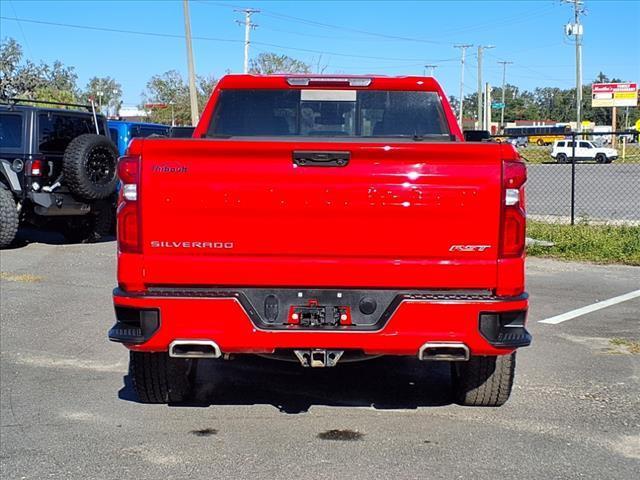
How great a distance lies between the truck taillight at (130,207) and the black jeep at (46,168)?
8.00 meters

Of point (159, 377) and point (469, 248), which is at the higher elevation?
point (469, 248)

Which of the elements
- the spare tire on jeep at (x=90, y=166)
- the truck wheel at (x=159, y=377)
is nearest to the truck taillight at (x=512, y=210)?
the truck wheel at (x=159, y=377)

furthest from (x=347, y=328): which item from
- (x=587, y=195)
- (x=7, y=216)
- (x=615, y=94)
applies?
(x=615, y=94)

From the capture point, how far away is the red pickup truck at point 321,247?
404 cm

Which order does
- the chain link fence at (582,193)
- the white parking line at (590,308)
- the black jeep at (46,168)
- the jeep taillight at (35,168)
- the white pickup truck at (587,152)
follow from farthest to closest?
the white pickup truck at (587,152)
the chain link fence at (582,193)
the jeep taillight at (35,168)
the black jeep at (46,168)
the white parking line at (590,308)

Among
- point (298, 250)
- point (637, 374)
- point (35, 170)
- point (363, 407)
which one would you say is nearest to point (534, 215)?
point (35, 170)

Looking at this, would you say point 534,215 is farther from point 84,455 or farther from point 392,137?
point 84,455

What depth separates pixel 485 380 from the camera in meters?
5.00

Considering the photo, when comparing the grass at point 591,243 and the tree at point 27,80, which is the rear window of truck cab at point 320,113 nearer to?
the grass at point 591,243

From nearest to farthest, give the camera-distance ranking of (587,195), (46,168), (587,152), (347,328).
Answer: (347,328) < (46,168) < (587,195) < (587,152)

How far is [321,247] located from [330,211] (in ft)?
0.62

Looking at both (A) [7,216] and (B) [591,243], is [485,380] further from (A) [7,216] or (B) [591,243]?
(A) [7,216]

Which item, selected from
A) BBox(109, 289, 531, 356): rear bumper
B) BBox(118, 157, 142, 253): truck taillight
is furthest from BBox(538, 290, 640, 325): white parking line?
BBox(118, 157, 142, 253): truck taillight

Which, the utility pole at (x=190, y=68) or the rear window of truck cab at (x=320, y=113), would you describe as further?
the utility pole at (x=190, y=68)
